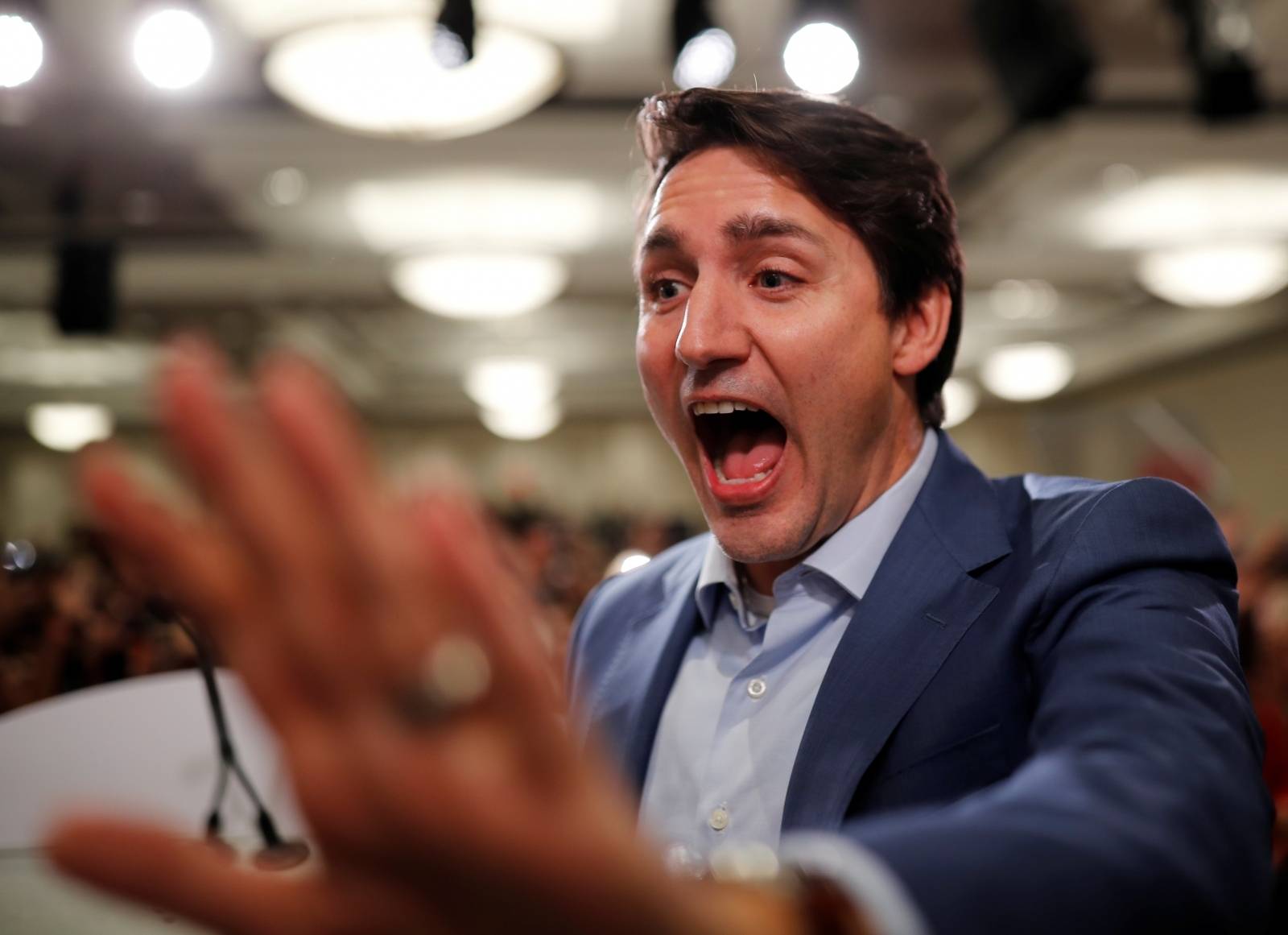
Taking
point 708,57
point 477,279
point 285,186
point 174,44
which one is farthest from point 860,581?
point 285,186

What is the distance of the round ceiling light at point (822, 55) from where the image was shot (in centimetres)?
343

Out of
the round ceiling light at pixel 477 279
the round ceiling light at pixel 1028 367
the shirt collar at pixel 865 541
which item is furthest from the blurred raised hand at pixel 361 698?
the round ceiling light at pixel 1028 367

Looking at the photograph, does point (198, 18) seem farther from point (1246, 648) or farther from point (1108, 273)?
point (1108, 273)

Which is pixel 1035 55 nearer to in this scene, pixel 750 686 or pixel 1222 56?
pixel 1222 56

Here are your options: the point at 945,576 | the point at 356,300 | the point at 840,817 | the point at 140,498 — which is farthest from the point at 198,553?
the point at 356,300

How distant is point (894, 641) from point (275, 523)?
34.5 inches

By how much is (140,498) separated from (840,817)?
2.69ft

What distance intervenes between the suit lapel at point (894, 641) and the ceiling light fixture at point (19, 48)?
12.7 ft

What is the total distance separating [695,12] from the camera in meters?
3.37

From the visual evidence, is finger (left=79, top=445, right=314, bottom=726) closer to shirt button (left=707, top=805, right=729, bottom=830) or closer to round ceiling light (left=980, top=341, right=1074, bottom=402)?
shirt button (left=707, top=805, right=729, bottom=830)

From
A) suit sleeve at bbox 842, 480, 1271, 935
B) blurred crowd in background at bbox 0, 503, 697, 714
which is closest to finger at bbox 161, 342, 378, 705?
suit sleeve at bbox 842, 480, 1271, 935

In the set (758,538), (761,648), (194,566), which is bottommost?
(194,566)

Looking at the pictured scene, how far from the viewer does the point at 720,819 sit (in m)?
1.22

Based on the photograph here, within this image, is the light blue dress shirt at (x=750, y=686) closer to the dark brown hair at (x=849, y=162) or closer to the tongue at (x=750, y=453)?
the tongue at (x=750, y=453)
